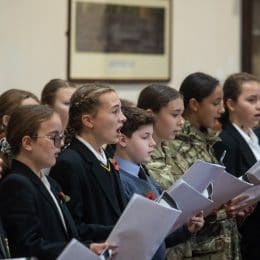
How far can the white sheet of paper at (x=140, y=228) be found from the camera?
1.99 m

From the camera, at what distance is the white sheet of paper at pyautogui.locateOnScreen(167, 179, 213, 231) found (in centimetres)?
228

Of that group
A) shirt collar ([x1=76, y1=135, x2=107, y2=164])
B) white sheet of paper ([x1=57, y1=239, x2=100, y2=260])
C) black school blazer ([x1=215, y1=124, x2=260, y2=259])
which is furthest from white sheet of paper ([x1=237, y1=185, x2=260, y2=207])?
white sheet of paper ([x1=57, y1=239, x2=100, y2=260])

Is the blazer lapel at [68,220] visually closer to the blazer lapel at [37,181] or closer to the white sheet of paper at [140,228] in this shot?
the blazer lapel at [37,181]

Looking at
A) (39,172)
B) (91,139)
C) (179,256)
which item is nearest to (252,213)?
(179,256)

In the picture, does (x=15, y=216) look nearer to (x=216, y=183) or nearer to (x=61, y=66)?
(x=216, y=183)

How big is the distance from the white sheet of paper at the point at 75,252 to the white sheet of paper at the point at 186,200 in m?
0.51

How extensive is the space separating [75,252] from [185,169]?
121 cm

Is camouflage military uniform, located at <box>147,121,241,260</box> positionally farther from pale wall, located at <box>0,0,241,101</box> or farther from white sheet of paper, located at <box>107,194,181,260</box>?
pale wall, located at <box>0,0,241,101</box>

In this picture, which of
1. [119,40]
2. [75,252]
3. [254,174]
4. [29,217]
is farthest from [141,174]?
[119,40]

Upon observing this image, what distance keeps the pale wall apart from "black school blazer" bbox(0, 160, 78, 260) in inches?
68.7

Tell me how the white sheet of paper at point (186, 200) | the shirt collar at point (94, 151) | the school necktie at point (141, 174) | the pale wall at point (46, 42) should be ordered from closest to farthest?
the white sheet of paper at point (186, 200) < the shirt collar at point (94, 151) < the school necktie at point (141, 174) < the pale wall at point (46, 42)

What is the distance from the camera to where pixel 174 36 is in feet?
15.0

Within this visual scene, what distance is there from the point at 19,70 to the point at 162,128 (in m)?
1.27

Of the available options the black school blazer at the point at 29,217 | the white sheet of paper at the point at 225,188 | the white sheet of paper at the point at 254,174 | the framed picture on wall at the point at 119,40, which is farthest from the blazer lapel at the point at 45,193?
the framed picture on wall at the point at 119,40
